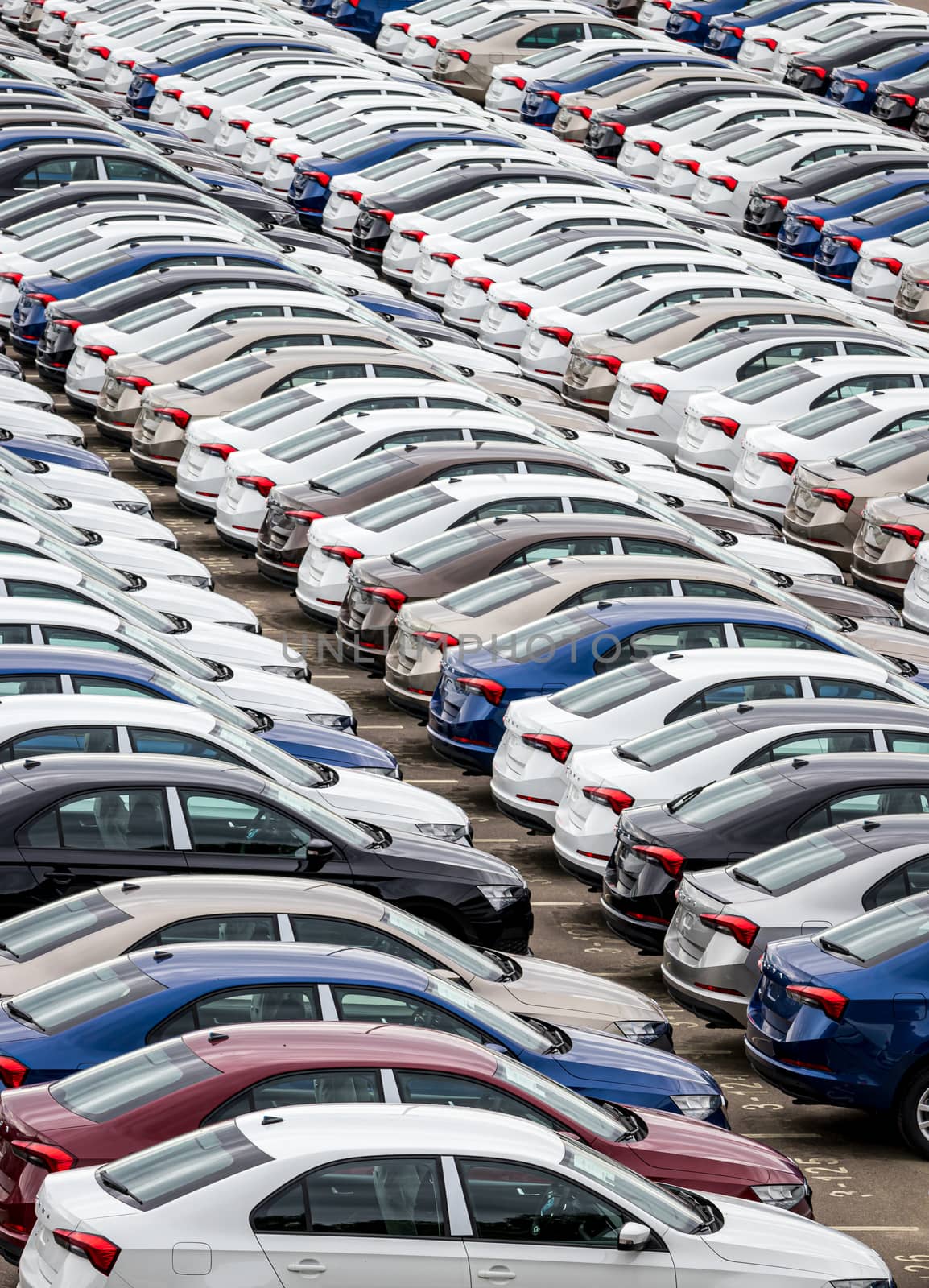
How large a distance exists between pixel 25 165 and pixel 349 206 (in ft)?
12.5

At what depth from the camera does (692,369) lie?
2203 centimetres

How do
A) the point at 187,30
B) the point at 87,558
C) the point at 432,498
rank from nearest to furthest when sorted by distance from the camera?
the point at 87,558 < the point at 432,498 < the point at 187,30

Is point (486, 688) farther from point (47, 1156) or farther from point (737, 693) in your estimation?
point (47, 1156)

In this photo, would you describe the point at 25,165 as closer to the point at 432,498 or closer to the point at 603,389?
the point at 603,389

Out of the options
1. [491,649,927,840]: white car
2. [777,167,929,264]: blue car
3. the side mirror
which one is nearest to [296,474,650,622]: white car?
[491,649,927,840]: white car

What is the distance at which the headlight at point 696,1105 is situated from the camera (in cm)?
1044

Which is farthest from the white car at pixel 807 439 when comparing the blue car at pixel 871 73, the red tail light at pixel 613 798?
the blue car at pixel 871 73

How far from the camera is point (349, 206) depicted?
27.9 meters

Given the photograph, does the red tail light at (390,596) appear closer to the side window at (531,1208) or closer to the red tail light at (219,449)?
the red tail light at (219,449)

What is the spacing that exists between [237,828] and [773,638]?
539 centimetres

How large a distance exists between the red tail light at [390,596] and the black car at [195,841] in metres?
4.38

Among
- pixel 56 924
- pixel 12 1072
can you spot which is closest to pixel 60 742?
pixel 56 924

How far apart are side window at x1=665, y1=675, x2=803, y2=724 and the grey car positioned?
223 centimetres

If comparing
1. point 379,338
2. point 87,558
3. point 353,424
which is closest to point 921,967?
point 87,558
